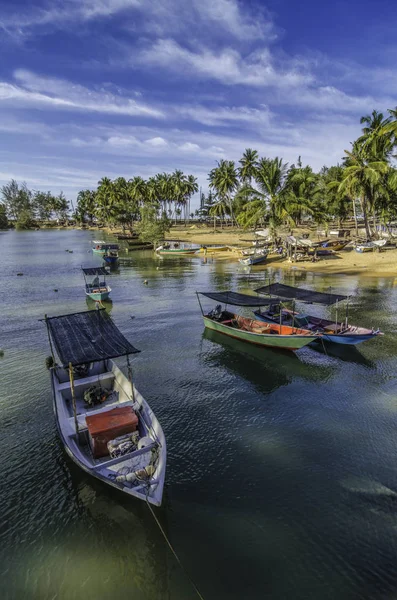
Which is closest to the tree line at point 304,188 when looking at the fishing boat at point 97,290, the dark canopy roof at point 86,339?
the fishing boat at point 97,290

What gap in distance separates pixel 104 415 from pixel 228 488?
5148 mm

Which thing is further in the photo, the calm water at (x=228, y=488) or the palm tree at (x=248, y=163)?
the palm tree at (x=248, y=163)

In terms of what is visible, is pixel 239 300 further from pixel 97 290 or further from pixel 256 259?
pixel 256 259

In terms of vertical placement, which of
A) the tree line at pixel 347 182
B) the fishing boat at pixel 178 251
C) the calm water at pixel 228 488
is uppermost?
the tree line at pixel 347 182

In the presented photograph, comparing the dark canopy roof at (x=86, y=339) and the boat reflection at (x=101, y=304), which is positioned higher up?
the dark canopy roof at (x=86, y=339)

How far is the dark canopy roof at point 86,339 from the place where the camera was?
539 inches

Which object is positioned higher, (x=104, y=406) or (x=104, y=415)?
(x=104, y=415)

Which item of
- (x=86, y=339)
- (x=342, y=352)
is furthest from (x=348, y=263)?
(x=86, y=339)

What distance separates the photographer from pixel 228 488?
38.2 feet

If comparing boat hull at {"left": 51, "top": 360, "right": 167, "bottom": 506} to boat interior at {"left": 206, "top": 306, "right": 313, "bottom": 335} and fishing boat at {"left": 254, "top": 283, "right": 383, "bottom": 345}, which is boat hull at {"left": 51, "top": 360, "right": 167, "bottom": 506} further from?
fishing boat at {"left": 254, "top": 283, "right": 383, "bottom": 345}

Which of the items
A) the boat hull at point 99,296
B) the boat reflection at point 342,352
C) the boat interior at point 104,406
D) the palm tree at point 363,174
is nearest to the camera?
the boat interior at point 104,406

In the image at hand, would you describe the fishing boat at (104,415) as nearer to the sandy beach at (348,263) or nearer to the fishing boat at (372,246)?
the sandy beach at (348,263)

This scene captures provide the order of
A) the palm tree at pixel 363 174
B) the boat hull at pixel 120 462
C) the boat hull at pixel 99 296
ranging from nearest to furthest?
the boat hull at pixel 120 462, the boat hull at pixel 99 296, the palm tree at pixel 363 174

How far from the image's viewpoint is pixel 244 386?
733 inches
